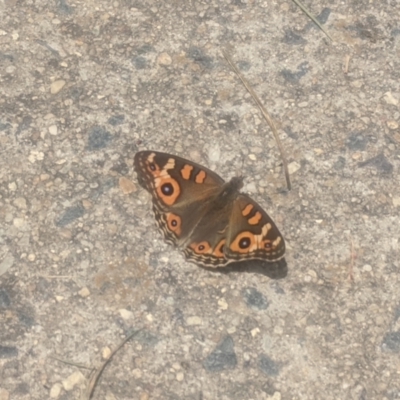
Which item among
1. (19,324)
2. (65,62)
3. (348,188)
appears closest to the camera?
(19,324)

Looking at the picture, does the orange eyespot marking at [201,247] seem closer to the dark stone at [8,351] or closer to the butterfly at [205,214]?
the butterfly at [205,214]

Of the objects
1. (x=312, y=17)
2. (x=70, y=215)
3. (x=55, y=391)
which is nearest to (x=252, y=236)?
(x=70, y=215)

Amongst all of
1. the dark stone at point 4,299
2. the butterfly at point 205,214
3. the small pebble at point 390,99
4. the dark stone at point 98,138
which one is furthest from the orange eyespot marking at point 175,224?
the small pebble at point 390,99

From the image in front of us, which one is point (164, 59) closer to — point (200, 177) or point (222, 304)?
point (200, 177)

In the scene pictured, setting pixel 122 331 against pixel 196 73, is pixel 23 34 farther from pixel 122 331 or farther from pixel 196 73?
pixel 122 331

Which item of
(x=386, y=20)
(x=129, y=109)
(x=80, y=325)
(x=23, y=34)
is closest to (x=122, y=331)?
(x=80, y=325)

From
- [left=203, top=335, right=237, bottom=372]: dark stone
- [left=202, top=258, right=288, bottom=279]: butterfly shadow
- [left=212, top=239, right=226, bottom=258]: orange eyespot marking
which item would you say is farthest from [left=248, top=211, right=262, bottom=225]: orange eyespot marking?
[left=203, top=335, right=237, bottom=372]: dark stone
